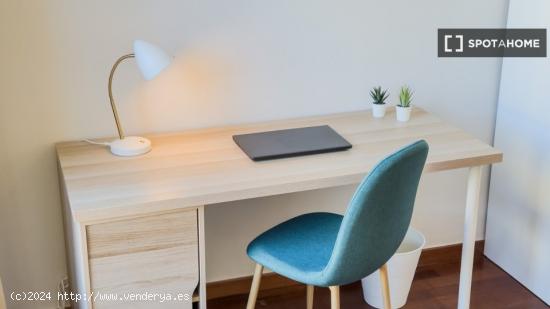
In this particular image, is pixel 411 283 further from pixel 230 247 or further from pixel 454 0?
pixel 454 0

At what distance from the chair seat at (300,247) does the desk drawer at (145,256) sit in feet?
0.72

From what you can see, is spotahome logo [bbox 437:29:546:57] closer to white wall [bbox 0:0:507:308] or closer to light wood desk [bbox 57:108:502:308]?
white wall [bbox 0:0:507:308]

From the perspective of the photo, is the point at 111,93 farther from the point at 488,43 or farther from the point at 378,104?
the point at 488,43

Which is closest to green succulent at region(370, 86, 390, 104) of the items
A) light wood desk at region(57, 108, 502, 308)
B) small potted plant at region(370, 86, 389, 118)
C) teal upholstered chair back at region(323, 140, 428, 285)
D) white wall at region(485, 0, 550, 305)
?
small potted plant at region(370, 86, 389, 118)

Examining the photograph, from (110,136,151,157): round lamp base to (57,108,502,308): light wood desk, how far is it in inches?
0.9

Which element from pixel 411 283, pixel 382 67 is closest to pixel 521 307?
pixel 411 283

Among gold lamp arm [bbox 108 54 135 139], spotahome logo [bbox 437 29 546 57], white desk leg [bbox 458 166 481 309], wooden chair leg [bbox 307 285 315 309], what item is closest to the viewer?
gold lamp arm [bbox 108 54 135 139]

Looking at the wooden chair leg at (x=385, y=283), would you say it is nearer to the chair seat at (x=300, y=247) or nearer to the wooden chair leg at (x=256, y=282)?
the chair seat at (x=300, y=247)

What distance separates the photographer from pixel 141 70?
2.11 m

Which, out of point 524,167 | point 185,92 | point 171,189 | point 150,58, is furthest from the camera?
point 524,167

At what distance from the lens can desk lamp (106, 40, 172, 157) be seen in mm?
2082

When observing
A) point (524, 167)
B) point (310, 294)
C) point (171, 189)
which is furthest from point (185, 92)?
point (524, 167)

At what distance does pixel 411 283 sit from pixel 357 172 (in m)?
0.85

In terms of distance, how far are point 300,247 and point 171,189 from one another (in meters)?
0.44
